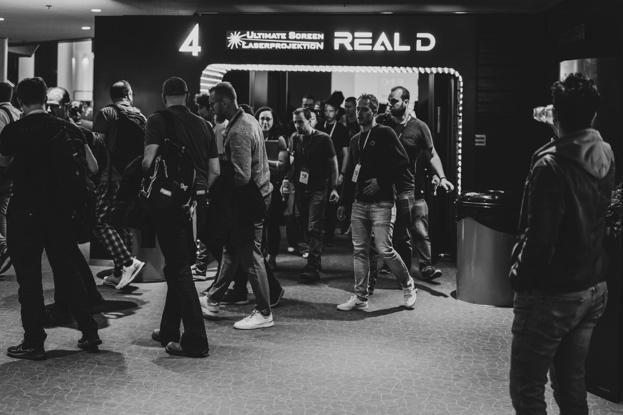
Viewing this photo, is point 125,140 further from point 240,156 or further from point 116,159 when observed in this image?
point 240,156

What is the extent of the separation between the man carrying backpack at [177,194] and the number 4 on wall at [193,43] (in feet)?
14.4

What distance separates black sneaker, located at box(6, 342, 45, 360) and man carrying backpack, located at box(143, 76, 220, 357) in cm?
79

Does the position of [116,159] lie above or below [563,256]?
above

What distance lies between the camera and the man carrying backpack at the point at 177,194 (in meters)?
4.89

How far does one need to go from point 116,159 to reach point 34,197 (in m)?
2.49

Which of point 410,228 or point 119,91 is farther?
point 410,228

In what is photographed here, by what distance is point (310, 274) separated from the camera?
789 cm

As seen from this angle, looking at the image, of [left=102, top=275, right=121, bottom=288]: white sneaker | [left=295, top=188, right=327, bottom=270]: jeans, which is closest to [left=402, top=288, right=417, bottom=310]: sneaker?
[left=295, top=188, right=327, bottom=270]: jeans

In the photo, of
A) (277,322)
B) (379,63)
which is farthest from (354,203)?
(379,63)

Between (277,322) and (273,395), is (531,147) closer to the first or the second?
(277,322)

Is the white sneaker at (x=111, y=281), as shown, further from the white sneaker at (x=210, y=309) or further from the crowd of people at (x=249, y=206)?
the white sneaker at (x=210, y=309)

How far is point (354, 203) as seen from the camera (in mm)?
6527

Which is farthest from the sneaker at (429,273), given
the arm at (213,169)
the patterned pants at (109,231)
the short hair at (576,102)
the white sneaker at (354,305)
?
the short hair at (576,102)

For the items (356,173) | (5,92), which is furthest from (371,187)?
(5,92)
